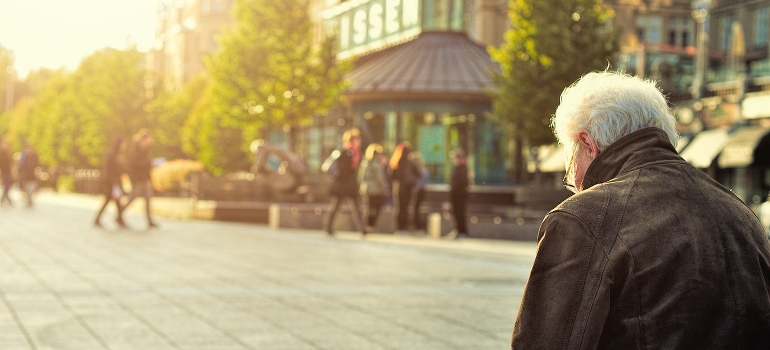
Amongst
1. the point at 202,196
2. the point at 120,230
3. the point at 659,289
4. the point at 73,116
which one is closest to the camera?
the point at 659,289

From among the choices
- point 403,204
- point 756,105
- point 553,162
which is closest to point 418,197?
point 403,204

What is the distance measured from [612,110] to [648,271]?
476 millimetres

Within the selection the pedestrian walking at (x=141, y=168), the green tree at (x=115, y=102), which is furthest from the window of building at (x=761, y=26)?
the pedestrian walking at (x=141, y=168)

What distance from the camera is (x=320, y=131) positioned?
1877 inches

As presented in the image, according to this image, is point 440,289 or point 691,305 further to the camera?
point 440,289

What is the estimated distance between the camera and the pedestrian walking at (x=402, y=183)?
22.7m

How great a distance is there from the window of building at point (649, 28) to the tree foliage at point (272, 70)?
845 inches

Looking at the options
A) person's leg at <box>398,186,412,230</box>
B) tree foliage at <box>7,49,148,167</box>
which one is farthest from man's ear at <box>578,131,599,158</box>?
tree foliage at <box>7,49,148,167</box>

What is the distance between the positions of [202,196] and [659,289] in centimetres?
2720

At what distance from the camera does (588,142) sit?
127 inches

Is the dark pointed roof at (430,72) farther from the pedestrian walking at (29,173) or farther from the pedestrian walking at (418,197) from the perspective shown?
the pedestrian walking at (418,197)

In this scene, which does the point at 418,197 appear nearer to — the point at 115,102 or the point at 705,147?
the point at 705,147

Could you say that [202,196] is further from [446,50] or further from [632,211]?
[632,211]

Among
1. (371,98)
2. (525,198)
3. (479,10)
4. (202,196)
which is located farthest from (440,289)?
(479,10)
